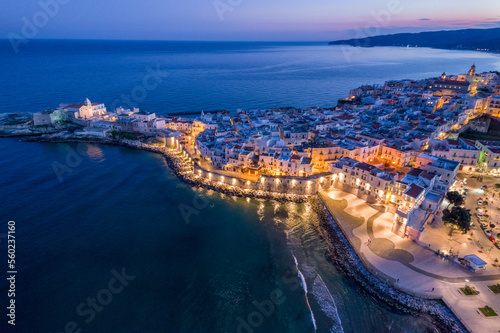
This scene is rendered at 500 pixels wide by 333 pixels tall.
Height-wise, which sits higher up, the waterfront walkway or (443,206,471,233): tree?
(443,206,471,233): tree

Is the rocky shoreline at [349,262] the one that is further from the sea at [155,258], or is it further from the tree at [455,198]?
the tree at [455,198]

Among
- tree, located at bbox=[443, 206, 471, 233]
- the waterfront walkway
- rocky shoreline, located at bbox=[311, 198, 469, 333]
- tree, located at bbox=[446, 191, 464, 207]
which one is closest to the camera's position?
rocky shoreline, located at bbox=[311, 198, 469, 333]

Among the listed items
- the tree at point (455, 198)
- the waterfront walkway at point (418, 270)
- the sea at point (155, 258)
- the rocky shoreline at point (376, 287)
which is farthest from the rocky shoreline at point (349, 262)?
the tree at point (455, 198)

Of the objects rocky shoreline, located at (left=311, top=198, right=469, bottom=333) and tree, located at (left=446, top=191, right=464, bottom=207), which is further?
Answer: tree, located at (left=446, top=191, right=464, bottom=207)

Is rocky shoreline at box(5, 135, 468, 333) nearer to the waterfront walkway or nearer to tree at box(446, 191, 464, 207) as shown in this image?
the waterfront walkway

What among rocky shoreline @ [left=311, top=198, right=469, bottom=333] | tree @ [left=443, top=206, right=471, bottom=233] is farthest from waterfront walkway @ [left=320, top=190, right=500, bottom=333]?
tree @ [left=443, top=206, right=471, bottom=233]

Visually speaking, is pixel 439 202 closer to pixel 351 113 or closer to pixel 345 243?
pixel 345 243
